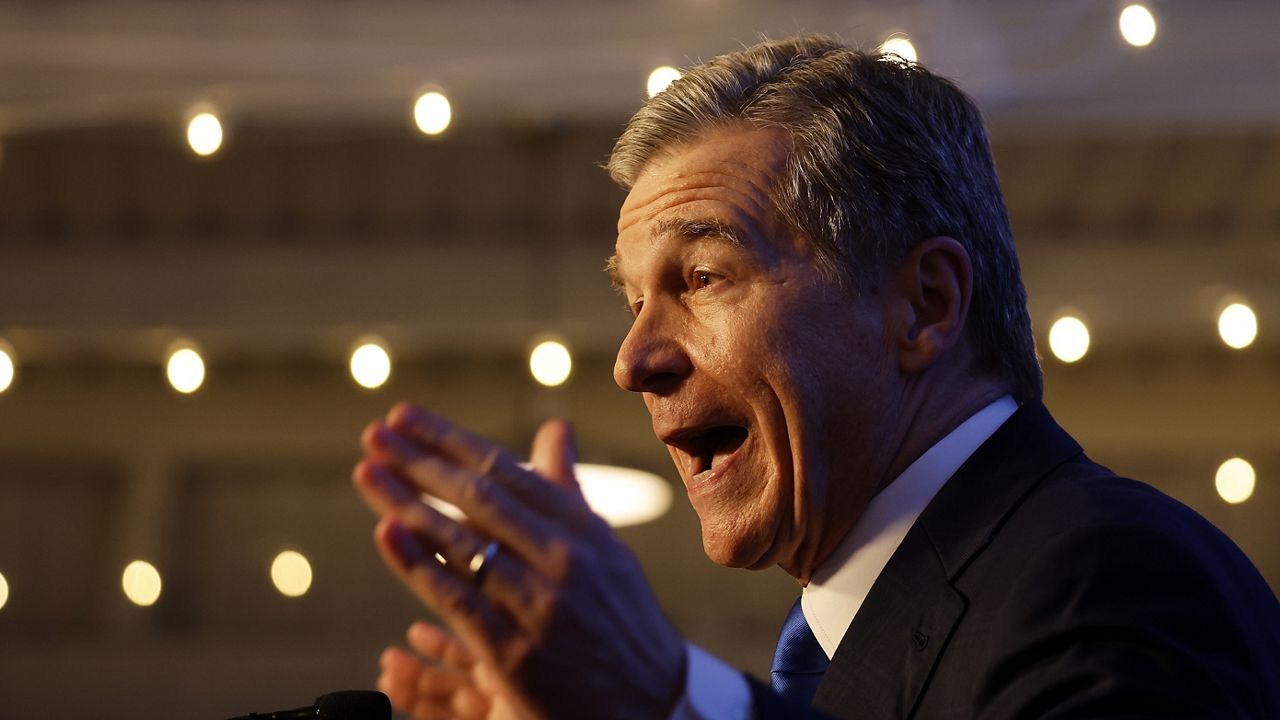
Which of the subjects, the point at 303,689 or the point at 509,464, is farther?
the point at 303,689

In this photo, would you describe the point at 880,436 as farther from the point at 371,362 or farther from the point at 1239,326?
the point at 1239,326

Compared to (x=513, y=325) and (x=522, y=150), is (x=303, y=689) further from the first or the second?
(x=522, y=150)

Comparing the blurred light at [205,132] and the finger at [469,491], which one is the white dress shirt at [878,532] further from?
the blurred light at [205,132]

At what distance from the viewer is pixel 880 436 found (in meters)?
1.49

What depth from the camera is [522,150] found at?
5605 mm

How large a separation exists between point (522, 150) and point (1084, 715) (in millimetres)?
4828

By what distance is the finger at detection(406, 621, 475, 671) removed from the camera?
96 centimetres

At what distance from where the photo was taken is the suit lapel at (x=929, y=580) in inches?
48.0

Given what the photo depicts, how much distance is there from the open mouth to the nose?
63mm

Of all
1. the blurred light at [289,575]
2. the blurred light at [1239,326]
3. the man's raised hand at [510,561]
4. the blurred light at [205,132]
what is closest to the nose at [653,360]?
the man's raised hand at [510,561]

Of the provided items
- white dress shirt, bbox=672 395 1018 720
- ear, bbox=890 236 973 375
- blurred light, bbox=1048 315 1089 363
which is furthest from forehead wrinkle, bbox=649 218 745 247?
blurred light, bbox=1048 315 1089 363

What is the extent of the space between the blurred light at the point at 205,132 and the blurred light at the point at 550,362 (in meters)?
1.52

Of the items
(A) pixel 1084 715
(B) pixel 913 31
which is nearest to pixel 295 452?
(B) pixel 913 31

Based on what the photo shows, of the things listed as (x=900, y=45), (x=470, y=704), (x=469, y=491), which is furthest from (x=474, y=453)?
(x=900, y=45)
